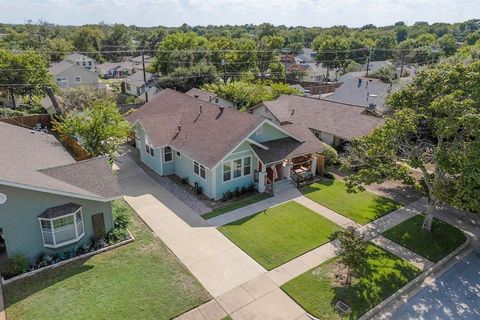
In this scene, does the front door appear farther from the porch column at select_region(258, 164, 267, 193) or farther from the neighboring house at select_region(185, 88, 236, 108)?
the neighboring house at select_region(185, 88, 236, 108)

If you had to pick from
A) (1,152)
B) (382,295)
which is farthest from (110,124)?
(382,295)

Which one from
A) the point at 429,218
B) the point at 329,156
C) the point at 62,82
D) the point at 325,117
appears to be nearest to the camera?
the point at 429,218

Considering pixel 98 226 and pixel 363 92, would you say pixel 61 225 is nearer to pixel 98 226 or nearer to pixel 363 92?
pixel 98 226

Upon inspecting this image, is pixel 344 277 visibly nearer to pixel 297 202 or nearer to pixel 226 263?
pixel 226 263

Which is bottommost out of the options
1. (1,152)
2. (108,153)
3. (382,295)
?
(382,295)

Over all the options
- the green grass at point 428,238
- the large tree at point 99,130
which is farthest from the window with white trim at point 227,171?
the green grass at point 428,238

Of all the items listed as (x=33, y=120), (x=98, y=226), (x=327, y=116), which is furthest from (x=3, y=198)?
(x=327, y=116)
